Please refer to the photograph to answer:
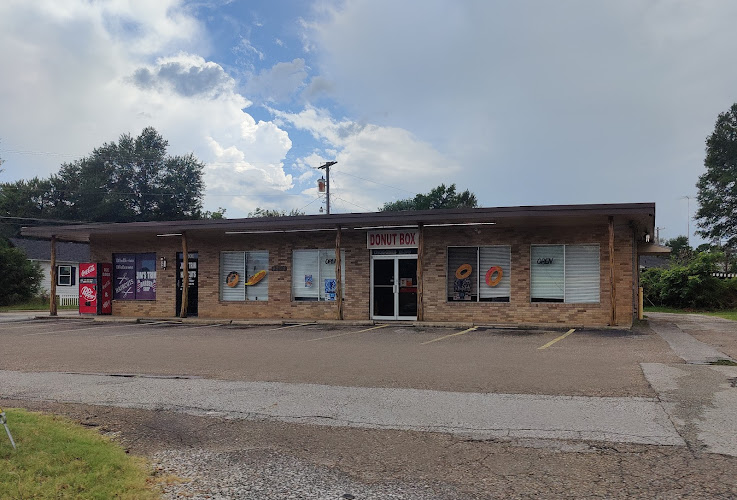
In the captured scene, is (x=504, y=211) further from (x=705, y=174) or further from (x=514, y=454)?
(x=705, y=174)

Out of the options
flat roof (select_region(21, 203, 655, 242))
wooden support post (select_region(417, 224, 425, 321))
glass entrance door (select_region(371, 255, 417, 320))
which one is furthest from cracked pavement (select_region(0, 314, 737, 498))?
glass entrance door (select_region(371, 255, 417, 320))

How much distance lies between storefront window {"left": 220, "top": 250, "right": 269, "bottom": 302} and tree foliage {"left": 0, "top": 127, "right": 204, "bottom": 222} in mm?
37471

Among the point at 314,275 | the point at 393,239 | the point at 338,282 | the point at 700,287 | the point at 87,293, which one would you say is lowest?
the point at 87,293

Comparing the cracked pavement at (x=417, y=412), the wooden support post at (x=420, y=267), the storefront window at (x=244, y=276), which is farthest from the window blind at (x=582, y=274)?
the storefront window at (x=244, y=276)

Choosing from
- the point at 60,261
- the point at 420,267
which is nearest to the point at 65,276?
the point at 60,261

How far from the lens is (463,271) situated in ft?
60.6

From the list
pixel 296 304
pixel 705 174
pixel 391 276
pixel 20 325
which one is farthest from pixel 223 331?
pixel 705 174

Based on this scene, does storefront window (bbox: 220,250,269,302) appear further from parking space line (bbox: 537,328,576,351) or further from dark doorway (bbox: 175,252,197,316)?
parking space line (bbox: 537,328,576,351)

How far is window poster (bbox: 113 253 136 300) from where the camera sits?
2259 centimetres

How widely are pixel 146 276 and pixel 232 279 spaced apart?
3.83 m

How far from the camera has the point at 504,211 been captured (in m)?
16.2

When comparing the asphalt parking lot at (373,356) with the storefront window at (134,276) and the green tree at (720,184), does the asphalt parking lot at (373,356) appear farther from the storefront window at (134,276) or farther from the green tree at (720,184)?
the green tree at (720,184)

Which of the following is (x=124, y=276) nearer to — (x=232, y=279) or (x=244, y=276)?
(x=232, y=279)

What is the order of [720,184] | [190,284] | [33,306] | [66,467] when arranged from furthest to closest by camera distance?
[720,184] < [33,306] < [190,284] < [66,467]
